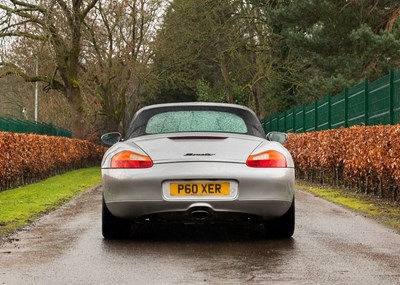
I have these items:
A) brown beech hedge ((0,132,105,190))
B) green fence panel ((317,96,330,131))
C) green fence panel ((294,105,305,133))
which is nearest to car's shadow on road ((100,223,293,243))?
brown beech hedge ((0,132,105,190))

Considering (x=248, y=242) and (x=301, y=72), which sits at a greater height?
(x=301, y=72)

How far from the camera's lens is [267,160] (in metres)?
8.35

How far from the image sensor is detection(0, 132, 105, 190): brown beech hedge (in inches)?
788

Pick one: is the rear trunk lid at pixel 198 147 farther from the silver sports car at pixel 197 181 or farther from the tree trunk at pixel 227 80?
the tree trunk at pixel 227 80

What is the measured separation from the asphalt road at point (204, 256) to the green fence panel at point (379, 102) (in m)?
5.76

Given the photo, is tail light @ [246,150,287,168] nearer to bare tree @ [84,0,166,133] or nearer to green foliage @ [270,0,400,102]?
green foliage @ [270,0,400,102]

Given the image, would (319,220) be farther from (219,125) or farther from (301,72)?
(301,72)

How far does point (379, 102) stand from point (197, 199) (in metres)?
9.47

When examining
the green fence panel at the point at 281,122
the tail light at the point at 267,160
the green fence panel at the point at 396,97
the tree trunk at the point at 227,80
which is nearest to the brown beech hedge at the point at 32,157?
→ the green fence panel at the point at 281,122

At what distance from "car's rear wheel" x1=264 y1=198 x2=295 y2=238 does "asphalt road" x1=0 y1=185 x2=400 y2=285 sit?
5.2 inches

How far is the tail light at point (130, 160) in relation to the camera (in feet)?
27.1

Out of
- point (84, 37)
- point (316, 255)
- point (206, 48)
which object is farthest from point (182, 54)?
point (316, 255)

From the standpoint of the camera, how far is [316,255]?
7559 millimetres

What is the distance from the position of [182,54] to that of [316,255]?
4473 cm
